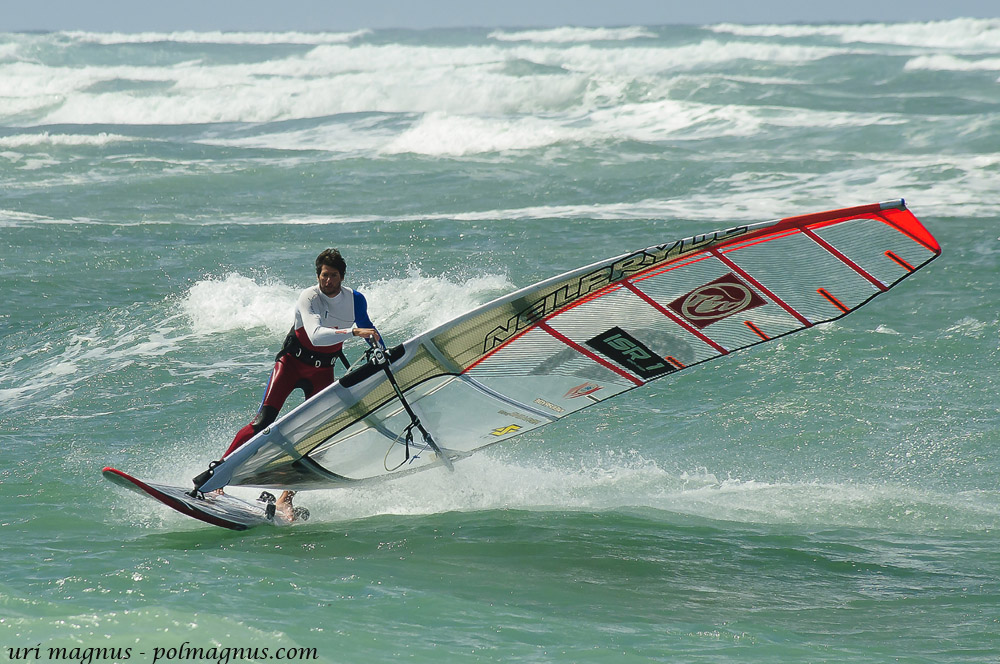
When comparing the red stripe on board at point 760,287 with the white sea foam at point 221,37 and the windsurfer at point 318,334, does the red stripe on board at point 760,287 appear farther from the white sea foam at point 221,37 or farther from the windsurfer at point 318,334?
the white sea foam at point 221,37

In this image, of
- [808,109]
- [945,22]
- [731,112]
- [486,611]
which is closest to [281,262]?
[486,611]

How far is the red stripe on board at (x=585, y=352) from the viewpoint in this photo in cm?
547

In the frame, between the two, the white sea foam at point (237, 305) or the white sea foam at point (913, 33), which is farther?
the white sea foam at point (913, 33)

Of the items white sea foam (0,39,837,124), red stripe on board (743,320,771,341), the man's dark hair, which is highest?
white sea foam (0,39,837,124)

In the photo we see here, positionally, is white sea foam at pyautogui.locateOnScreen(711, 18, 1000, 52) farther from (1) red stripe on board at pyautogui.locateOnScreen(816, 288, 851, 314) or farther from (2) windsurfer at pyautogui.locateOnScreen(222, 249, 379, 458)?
(2) windsurfer at pyautogui.locateOnScreen(222, 249, 379, 458)

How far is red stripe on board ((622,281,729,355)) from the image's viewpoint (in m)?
5.19

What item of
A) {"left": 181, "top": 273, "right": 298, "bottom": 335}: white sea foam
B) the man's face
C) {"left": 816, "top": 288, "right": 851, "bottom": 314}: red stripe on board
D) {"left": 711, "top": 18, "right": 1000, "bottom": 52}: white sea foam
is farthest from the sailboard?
{"left": 711, "top": 18, "right": 1000, "bottom": 52}: white sea foam

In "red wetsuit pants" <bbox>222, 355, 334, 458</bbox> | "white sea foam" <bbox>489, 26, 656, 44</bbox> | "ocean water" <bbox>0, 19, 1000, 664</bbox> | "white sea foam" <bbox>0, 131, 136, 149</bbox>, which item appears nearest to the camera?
"ocean water" <bbox>0, 19, 1000, 664</bbox>

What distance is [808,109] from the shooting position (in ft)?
92.7

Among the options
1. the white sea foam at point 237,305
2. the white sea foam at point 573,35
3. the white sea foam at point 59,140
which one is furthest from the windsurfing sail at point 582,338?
the white sea foam at point 573,35

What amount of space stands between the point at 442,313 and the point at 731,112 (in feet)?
60.1

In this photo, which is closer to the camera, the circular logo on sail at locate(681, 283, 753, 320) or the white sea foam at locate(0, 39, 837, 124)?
the circular logo on sail at locate(681, 283, 753, 320)

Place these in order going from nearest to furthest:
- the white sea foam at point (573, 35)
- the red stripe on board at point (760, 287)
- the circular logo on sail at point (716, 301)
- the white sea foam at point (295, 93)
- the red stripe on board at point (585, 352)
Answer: the red stripe on board at point (760, 287)
the circular logo on sail at point (716, 301)
the red stripe on board at point (585, 352)
the white sea foam at point (295, 93)
the white sea foam at point (573, 35)

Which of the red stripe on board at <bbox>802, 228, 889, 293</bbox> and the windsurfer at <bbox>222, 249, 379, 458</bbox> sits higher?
the red stripe on board at <bbox>802, 228, 889, 293</bbox>
